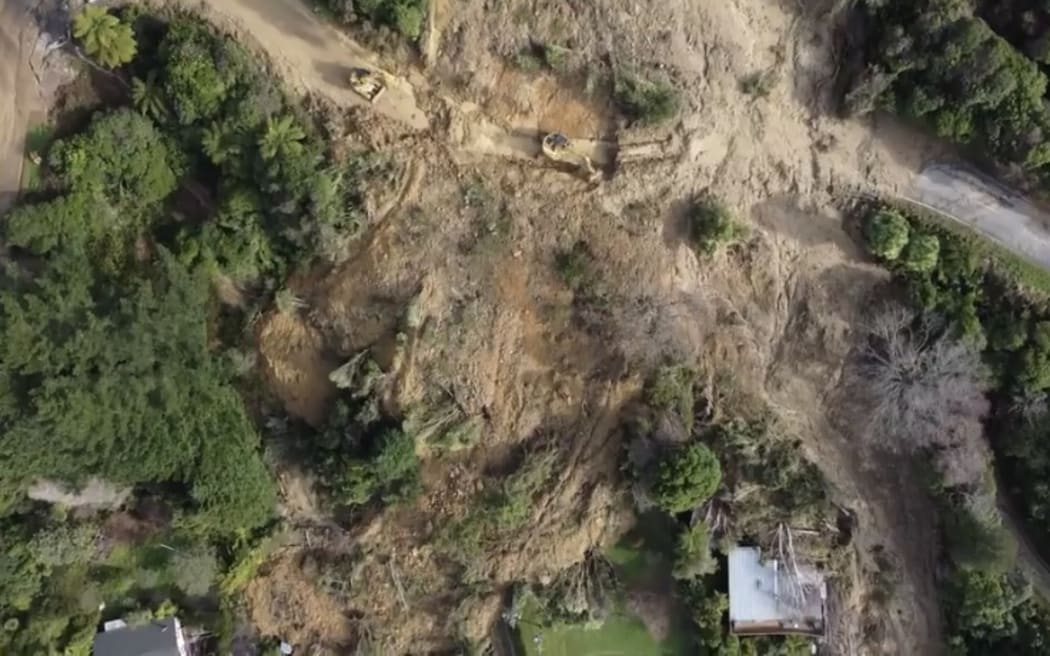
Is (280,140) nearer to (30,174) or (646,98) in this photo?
(30,174)

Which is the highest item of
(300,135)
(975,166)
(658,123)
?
(975,166)

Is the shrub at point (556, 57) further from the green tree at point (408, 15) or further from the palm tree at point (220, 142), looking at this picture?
the palm tree at point (220, 142)

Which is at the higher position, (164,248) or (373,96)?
(373,96)

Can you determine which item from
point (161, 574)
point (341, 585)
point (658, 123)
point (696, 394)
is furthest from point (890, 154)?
point (161, 574)

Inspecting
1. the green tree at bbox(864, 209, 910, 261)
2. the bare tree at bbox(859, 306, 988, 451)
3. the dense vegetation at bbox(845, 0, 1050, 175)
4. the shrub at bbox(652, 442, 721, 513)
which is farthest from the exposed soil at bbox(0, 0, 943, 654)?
the shrub at bbox(652, 442, 721, 513)

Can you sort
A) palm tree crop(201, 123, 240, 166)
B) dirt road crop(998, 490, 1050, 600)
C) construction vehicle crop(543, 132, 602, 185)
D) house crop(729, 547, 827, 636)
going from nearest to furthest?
palm tree crop(201, 123, 240, 166) < house crop(729, 547, 827, 636) < construction vehicle crop(543, 132, 602, 185) < dirt road crop(998, 490, 1050, 600)

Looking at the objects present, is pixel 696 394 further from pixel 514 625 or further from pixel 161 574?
pixel 161 574

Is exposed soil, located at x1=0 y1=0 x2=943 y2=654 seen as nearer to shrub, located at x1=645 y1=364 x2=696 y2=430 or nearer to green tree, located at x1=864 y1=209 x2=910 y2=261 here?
shrub, located at x1=645 y1=364 x2=696 y2=430
